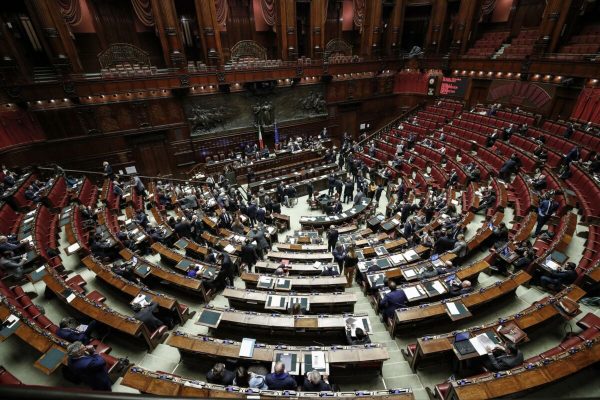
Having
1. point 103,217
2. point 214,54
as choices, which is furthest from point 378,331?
point 214,54

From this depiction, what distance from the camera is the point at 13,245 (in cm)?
750

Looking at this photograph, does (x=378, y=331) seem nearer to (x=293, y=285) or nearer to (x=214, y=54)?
(x=293, y=285)

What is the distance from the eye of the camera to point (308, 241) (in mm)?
10234

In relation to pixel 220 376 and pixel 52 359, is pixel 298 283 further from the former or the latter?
pixel 52 359

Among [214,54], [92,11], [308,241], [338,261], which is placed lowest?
[308,241]

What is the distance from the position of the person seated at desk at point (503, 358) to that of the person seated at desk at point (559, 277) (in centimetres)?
262

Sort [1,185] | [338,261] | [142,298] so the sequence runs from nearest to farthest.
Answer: [142,298]
[338,261]
[1,185]

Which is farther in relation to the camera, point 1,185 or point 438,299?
point 1,185

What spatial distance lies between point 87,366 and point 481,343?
615cm

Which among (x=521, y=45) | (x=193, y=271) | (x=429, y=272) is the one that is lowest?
(x=193, y=271)

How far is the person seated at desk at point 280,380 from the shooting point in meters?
4.45

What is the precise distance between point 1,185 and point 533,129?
22420mm

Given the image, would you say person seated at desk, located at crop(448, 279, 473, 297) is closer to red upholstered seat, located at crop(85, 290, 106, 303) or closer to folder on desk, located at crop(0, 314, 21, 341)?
red upholstered seat, located at crop(85, 290, 106, 303)

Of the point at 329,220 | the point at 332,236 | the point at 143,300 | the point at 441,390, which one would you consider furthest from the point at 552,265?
the point at 143,300
